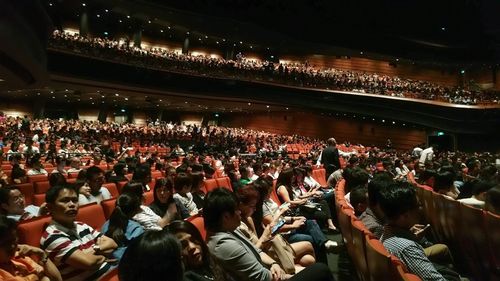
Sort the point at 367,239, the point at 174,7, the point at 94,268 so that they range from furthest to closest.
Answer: the point at 174,7
the point at 94,268
the point at 367,239

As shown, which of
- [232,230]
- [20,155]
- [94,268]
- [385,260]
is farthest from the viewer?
[20,155]

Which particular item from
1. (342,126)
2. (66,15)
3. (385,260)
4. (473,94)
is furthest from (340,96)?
(385,260)

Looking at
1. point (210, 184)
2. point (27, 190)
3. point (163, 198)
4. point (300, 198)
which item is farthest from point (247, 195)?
point (27, 190)

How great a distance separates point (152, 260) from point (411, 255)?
1.39m

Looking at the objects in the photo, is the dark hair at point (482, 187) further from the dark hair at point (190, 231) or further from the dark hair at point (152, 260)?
the dark hair at point (152, 260)

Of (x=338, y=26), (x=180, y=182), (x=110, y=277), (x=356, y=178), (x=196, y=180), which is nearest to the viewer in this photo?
(x=110, y=277)

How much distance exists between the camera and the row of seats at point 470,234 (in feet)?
8.87

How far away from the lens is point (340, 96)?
21.4 m

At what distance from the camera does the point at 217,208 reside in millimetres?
2119

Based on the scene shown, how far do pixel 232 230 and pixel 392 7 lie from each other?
27042mm

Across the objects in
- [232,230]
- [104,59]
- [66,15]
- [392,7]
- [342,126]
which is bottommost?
[342,126]

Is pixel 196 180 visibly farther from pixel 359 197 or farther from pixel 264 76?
pixel 264 76

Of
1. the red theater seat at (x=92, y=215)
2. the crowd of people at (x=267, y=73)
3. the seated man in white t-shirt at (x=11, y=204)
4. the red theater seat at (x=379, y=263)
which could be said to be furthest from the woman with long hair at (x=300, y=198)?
the crowd of people at (x=267, y=73)

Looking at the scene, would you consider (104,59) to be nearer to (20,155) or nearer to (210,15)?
(210,15)
